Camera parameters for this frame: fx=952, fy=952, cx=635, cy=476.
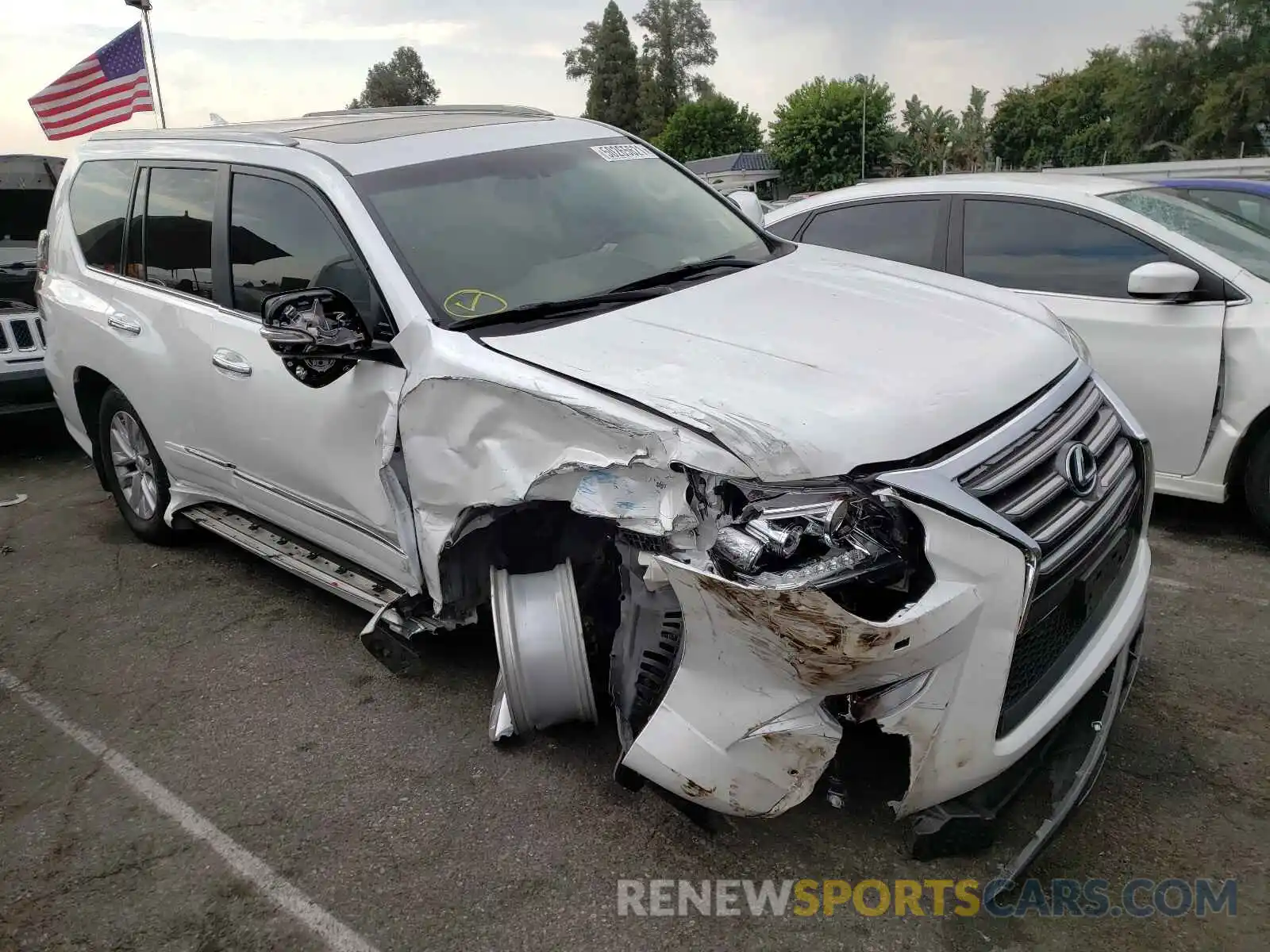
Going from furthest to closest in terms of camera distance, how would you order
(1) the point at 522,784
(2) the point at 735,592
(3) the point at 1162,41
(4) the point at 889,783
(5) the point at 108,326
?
(3) the point at 1162,41
(5) the point at 108,326
(1) the point at 522,784
(4) the point at 889,783
(2) the point at 735,592

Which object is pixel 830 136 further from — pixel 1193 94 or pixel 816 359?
pixel 816 359

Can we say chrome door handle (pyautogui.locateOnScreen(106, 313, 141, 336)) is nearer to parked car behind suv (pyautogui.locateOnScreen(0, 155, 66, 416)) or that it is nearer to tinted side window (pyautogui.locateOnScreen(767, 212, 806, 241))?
parked car behind suv (pyautogui.locateOnScreen(0, 155, 66, 416))

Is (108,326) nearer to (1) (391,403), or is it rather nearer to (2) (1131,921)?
(1) (391,403)

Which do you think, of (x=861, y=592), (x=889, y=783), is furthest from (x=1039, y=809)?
(x=861, y=592)

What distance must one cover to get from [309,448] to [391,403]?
0.60m

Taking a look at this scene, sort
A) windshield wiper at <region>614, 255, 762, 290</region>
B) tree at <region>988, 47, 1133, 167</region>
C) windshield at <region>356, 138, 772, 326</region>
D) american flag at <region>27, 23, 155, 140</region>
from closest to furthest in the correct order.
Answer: windshield at <region>356, 138, 772, 326</region> < windshield wiper at <region>614, 255, 762, 290</region> < american flag at <region>27, 23, 155, 140</region> < tree at <region>988, 47, 1133, 167</region>

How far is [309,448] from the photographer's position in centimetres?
327

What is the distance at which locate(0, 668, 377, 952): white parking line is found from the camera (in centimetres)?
231

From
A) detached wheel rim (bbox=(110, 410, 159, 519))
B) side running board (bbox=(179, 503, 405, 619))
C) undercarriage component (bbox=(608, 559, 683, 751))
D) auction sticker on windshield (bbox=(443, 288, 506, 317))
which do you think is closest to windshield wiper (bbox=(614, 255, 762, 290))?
auction sticker on windshield (bbox=(443, 288, 506, 317))

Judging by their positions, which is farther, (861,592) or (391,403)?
(391,403)

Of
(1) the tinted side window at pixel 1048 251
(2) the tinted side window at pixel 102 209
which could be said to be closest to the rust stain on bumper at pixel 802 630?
(1) the tinted side window at pixel 1048 251

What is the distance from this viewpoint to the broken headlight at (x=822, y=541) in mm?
1993

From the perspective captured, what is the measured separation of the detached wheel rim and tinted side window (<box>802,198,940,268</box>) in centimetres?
361

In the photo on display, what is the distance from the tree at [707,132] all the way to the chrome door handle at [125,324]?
68155 mm
